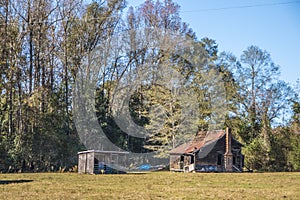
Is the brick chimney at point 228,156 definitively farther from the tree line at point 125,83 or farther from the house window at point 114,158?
the house window at point 114,158

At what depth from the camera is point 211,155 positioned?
117ft

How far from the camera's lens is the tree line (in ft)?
110

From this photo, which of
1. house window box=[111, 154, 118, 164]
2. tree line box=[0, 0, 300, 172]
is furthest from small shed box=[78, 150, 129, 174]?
tree line box=[0, 0, 300, 172]

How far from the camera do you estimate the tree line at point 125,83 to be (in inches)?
1318

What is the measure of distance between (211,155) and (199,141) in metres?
1.98

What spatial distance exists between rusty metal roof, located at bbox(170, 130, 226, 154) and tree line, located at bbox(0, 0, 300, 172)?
166 cm

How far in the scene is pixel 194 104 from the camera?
40156mm

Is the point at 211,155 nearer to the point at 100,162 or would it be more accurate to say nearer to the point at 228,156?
the point at 228,156

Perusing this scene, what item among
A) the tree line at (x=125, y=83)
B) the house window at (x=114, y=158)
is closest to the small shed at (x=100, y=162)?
the house window at (x=114, y=158)

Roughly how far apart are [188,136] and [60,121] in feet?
38.3

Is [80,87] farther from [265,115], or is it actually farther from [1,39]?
[265,115]

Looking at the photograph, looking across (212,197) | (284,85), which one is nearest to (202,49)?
(284,85)

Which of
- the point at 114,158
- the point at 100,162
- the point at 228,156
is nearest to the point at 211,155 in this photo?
the point at 228,156

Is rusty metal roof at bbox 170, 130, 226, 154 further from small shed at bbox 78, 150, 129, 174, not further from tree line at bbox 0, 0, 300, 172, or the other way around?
small shed at bbox 78, 150, 129, 174
